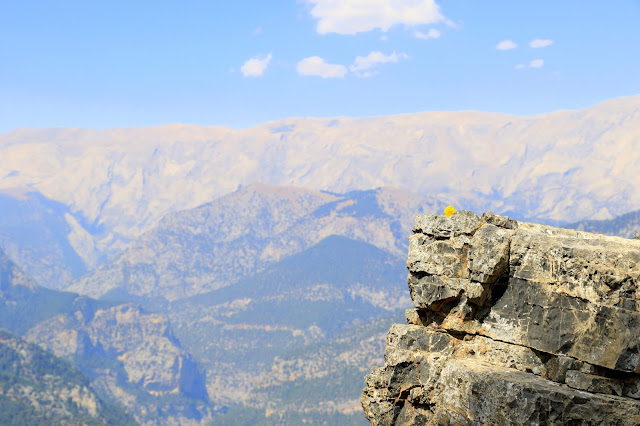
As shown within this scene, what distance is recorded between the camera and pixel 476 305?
88.4ft

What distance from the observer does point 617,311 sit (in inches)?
866

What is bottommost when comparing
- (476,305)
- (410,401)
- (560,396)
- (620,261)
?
(410,401)

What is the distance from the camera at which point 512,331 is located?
25.5m

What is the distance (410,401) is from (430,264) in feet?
19.7

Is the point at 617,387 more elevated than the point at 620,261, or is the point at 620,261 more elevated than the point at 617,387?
the point at 620,261

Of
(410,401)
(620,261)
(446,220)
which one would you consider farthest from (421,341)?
(620,261)

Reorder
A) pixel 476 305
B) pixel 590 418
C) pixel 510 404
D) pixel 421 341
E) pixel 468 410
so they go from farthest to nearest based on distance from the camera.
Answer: pixel 421 341
pixel 476 305
pixel 468 410
pixel 510 404
pixel 590 418

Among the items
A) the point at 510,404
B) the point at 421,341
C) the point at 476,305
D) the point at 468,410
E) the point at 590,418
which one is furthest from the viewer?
the point at 421,341

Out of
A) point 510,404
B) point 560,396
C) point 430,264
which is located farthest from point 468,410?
point 430,264

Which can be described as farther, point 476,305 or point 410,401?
point 410,401

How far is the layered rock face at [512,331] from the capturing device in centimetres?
2214

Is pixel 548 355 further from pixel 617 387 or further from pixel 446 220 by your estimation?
pixel 446 220

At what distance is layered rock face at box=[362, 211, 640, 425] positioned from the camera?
2214 cm

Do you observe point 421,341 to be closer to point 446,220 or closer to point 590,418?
point 446,220
